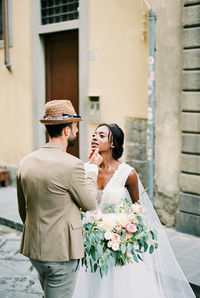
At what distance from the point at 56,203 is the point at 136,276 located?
124 centimetres

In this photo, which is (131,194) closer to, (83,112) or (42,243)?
(42,243)

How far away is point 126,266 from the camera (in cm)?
332

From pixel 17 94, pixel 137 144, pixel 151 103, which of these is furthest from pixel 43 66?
pixel 151 103

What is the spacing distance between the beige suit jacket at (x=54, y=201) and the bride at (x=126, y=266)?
829 millimetres

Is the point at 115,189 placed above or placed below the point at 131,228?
above

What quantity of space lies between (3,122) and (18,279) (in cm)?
553

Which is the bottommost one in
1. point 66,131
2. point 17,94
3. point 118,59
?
point 66,131

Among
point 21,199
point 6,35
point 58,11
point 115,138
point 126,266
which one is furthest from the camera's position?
point 6,35

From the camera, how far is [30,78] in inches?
346

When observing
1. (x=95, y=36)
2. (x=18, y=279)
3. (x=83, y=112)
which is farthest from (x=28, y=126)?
(x=18, y=279)

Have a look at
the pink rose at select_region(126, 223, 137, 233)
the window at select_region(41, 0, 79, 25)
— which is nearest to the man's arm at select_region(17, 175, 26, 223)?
the pink rose at select_region(126, 223, 137, 233)

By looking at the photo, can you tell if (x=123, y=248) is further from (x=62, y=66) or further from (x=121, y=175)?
(x=62, y=66)

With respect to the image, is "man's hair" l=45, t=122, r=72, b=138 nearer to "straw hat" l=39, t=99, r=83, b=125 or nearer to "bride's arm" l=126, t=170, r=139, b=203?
"straw hat" l=39, t=99, r=83, b=125

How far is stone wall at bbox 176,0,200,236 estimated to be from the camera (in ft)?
18.1
